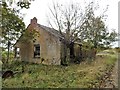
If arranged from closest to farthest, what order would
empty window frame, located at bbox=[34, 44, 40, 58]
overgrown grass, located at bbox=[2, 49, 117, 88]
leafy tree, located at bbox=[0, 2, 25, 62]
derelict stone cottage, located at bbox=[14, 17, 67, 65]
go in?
1. overgrown grass, located at bbox=[2, 49, 117, 88]
2. leafy tree, located at bbox=[0, 2, 25, 62]
3. derelict stone cottage, located at bbox=[14, 17, 67, 65]
4. empty window frame, located at bbox=[34, 44, 40, 58]

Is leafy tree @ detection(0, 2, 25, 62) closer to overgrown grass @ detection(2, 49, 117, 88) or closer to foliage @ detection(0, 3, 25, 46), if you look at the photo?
foliage @ detection(0, 3, 25, 46)

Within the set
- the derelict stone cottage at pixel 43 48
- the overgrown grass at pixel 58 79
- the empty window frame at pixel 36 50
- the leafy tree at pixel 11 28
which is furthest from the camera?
the empty window frame at pixel 36 50

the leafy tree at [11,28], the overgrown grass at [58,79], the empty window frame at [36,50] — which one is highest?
the leafy tree at [11,28]

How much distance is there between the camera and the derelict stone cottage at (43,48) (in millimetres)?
32062

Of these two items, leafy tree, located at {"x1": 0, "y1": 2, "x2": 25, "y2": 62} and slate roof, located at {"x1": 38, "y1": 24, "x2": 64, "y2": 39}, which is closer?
leafy tree, located at {"x1": 0, "y1": 2, "x2": 25, "y2": 62}

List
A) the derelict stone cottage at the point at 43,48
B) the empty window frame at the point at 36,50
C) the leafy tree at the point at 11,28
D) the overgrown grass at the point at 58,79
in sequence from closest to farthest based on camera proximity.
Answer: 1. the overgrown grass at the point at 58,79
2. the leafy tree at the point at 11,28
3. the derelict stone cottage at the point at 43,48
4. the empty window frame at the point at 36,50

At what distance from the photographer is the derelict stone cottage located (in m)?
32.1

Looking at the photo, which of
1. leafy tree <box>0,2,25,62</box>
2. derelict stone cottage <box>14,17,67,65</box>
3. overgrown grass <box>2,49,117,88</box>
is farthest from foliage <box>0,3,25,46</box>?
overgrown grass <box>2,49,117,88</box>

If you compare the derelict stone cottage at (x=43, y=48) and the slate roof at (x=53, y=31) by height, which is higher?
the slate roof at (x=53, y=31)

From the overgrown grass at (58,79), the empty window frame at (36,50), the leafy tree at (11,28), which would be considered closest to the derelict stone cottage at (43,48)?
the empty window frame at (36,50)

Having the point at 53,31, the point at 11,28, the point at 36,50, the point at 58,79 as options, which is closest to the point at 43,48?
the point at 36,50

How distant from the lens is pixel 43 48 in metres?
33.1

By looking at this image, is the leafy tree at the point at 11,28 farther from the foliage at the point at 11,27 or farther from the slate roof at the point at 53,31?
the slate roof at the point at 53,31

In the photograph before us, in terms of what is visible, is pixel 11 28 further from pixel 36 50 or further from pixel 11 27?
pixel 36 50
